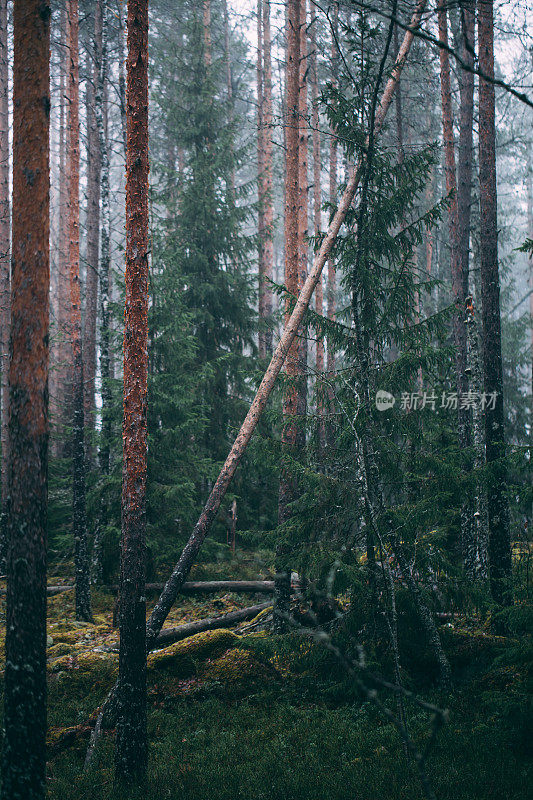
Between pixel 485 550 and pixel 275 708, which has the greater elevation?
pixel 485 550

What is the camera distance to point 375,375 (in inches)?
330

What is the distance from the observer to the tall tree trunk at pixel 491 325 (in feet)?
30.2

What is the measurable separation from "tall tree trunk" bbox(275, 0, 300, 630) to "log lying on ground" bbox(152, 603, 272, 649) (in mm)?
1468

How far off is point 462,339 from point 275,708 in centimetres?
991

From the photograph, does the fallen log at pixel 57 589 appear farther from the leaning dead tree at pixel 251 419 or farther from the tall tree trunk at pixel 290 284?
the tall tree trunk at pixel 290 284

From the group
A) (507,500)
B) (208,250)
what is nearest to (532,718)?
(507,500)

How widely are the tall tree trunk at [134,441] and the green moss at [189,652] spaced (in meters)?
2.65

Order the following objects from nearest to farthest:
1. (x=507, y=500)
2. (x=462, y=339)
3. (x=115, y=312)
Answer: (x=507, y=500), (x=115, y=312), (x=462, y=339)

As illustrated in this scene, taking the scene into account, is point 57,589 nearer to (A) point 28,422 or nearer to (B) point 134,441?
(B) point 134,441

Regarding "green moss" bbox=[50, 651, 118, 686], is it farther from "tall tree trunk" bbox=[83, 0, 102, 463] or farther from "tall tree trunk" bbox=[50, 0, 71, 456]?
"tall tree trunk" bbox=[50, 0, 71, 456]

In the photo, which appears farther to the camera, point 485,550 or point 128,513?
point 485,550

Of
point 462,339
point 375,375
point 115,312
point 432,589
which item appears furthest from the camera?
point 462,339

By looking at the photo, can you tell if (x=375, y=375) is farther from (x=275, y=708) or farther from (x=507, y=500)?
(x=275, y=708)

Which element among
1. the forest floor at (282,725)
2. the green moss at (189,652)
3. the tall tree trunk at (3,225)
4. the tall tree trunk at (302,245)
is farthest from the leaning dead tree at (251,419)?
the tall tree trunk at (3,225)
